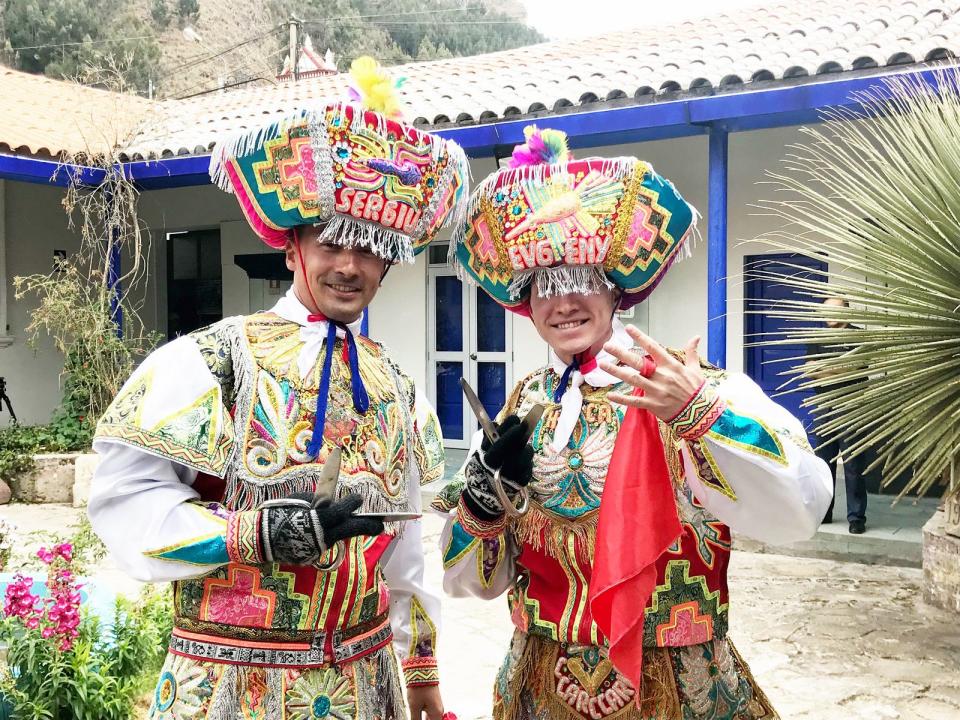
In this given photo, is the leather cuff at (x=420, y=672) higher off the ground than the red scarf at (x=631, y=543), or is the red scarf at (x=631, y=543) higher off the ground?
the red scarf at (x=631, y=543)

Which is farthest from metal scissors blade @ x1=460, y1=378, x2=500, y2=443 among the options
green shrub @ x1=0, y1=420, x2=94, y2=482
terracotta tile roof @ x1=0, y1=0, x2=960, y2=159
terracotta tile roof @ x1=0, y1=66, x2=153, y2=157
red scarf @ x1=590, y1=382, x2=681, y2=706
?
terracotta tile roof @ x1=0, y1=66, x2=153, y2=157

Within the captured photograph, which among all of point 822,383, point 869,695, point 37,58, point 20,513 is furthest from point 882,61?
point 37,58

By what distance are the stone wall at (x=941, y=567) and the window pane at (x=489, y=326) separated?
5.40m

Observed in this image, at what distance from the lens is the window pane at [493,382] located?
34.3 feet

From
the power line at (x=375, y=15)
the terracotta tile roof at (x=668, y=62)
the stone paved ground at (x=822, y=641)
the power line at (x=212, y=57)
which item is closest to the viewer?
the stone paved ground at (x=822, y=641)

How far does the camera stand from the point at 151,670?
150 inches

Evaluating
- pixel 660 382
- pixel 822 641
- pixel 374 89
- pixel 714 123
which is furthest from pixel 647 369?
pixel 714 123

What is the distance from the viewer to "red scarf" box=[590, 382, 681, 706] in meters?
1.97

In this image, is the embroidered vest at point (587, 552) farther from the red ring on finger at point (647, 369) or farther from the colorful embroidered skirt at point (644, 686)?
the red ring on finger at point (647, 369)

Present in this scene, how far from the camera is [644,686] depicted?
2135 millimetres

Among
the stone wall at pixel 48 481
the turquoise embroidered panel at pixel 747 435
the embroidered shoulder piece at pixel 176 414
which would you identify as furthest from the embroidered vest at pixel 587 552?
the stone wall at pixel 48 481

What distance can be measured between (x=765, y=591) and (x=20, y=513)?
6912 millimetres

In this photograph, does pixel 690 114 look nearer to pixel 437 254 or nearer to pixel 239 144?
pixel 437 254

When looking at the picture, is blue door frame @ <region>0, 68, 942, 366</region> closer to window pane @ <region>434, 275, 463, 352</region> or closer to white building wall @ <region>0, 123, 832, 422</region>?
white building wall @ <region>0, 123, 832, 422</region>
